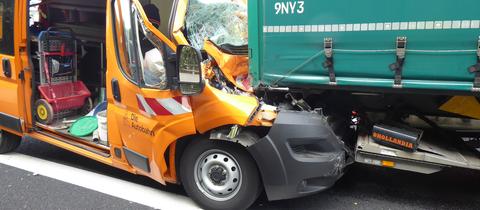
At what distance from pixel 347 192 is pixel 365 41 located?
161 centimetres

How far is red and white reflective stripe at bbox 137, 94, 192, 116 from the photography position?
3.58 meters

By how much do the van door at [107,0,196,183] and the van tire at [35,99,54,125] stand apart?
4.02ft

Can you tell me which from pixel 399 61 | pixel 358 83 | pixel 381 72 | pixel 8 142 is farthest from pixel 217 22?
pixel 8 142

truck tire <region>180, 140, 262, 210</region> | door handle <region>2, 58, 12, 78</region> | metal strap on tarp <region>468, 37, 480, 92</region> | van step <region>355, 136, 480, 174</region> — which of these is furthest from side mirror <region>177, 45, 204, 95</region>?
door handle <region>2, 58, 12, 78</region>

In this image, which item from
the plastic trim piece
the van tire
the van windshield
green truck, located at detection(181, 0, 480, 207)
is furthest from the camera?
the van tire

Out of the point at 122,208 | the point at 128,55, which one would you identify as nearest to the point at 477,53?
the point at 128,55

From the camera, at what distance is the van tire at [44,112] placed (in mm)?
5051

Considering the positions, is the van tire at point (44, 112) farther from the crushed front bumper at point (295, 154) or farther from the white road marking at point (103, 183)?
the crushed front bumper at point (295, 154)

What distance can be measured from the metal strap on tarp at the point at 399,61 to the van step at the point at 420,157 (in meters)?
0.57

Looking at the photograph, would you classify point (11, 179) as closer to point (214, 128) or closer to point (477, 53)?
point (214, 128)

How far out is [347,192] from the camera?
169 inches

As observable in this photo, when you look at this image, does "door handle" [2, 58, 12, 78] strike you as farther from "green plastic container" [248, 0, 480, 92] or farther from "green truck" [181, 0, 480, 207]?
"green plastic container" [248, 0, 480, 92]

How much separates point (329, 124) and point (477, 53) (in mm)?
1161

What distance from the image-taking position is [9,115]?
508 cm
